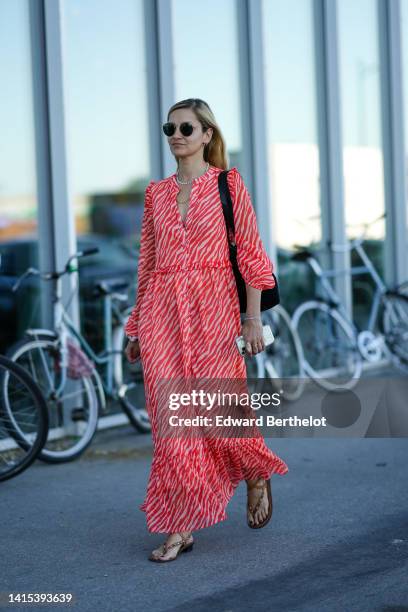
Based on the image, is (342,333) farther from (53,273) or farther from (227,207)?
(227,207)

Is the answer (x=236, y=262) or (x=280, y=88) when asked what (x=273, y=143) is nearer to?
(x=280, y=88)

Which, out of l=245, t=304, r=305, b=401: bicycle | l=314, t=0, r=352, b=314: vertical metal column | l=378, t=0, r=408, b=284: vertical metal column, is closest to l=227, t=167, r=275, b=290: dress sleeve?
l=245, t=304, r=305, b=401: bicycle

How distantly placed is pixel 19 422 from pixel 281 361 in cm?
294

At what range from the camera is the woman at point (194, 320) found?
4.71 meters

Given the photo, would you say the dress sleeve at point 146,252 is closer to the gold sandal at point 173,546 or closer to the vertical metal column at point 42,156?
the gold sandal at point 173,546

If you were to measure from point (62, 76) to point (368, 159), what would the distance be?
161 inches

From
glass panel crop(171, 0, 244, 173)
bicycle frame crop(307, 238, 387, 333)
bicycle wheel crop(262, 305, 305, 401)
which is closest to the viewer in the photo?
bicycle wheel crop(262, 305, 305, 401)

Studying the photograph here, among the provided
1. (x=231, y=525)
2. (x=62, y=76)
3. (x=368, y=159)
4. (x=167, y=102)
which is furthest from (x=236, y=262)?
(x=368, y=159)

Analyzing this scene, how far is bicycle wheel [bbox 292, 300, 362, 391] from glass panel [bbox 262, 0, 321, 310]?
23.4 inches

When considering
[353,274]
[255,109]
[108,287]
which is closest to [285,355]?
[108,287]

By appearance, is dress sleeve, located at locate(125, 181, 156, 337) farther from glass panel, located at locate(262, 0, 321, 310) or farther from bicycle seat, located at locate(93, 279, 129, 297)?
glass panel, located at locate(262, 0, 321, 310)

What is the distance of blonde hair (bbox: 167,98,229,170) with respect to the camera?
4902 millimetres

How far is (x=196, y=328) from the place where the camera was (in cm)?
481

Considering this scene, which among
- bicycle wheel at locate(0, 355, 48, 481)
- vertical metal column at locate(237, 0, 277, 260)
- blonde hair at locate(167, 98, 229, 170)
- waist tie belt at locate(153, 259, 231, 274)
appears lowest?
bicycle wheel at locate(0, 355, 48, 481)
